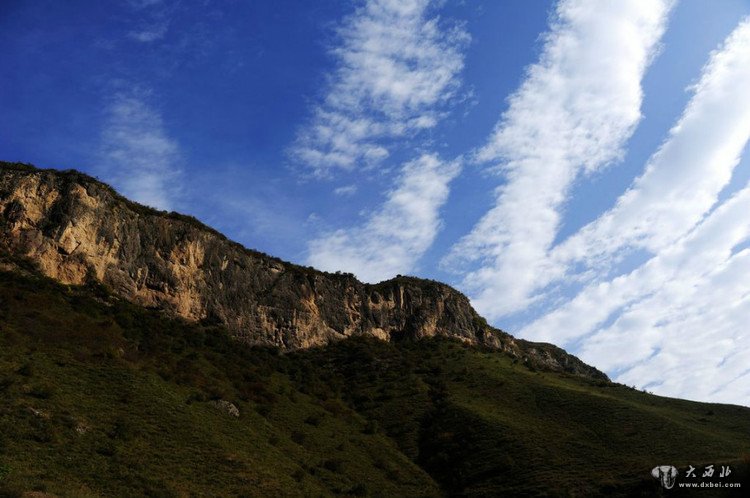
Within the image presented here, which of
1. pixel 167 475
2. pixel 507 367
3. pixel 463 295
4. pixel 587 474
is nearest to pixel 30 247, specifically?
pixel 167 475

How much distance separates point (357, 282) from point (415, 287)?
12793 mm

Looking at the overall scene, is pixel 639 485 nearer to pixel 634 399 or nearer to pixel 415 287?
pixel 634 399
